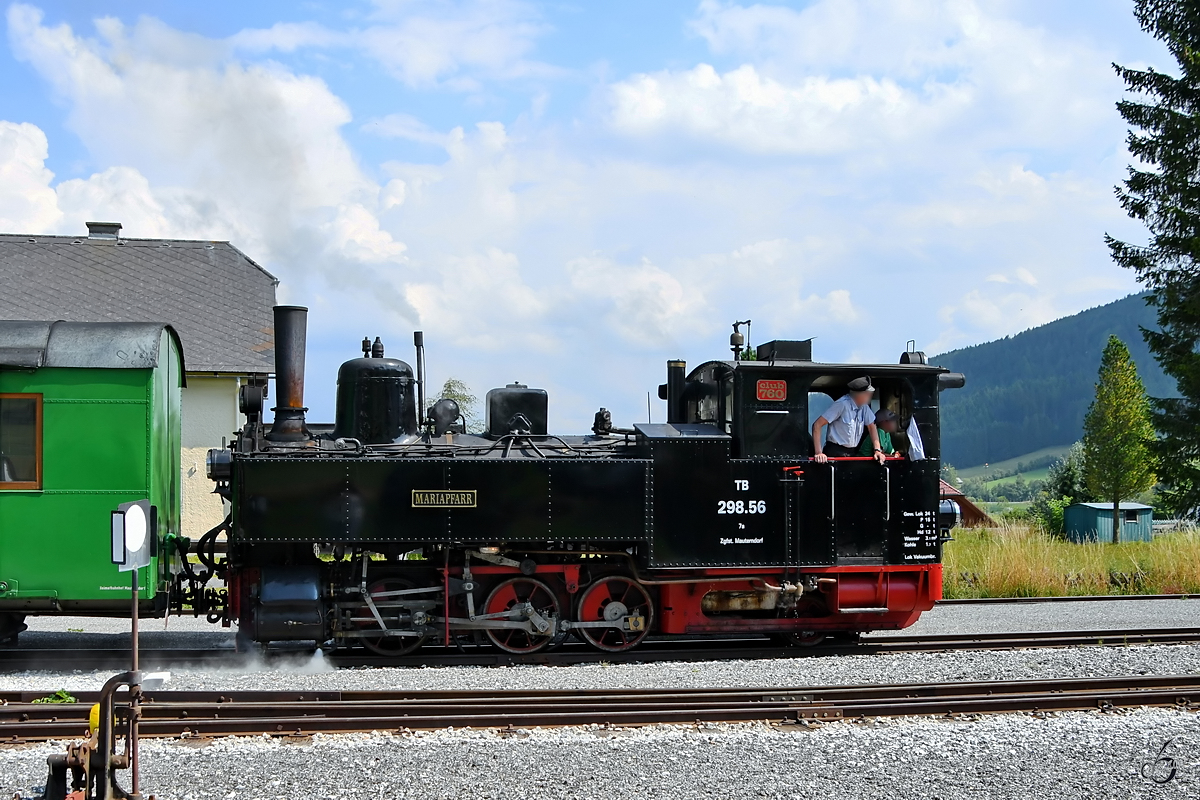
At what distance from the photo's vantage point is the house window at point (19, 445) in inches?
327

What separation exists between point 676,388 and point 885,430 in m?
2.23

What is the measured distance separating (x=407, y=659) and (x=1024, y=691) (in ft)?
16.5

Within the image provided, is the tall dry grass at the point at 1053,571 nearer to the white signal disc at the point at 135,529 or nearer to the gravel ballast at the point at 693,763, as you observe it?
the gravel ballast at the point at 693,763

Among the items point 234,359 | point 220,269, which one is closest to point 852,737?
point 234,359

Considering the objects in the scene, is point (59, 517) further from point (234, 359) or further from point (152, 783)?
point (234, 359)

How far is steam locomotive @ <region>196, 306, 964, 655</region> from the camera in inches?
343

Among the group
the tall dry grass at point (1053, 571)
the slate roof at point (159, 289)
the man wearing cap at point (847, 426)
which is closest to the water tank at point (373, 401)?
the man wearing cap at point (847, 426)

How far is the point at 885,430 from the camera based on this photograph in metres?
9.46

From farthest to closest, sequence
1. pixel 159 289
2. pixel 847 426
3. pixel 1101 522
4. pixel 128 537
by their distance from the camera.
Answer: pixel 1101 522 < pixel 159 289 < pixel 847 426 < pixel 128 537

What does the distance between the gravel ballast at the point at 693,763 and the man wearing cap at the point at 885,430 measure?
128 inches

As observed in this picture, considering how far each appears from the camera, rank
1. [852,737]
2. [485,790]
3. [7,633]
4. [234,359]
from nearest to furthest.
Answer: [485,790] < [852,737] < [7,633] < [234,359]

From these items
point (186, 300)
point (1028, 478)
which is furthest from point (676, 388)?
point (1028, 478)

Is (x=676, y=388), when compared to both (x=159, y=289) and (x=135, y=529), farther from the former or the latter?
(x=159, y=289)

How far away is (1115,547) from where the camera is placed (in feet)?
62.8
